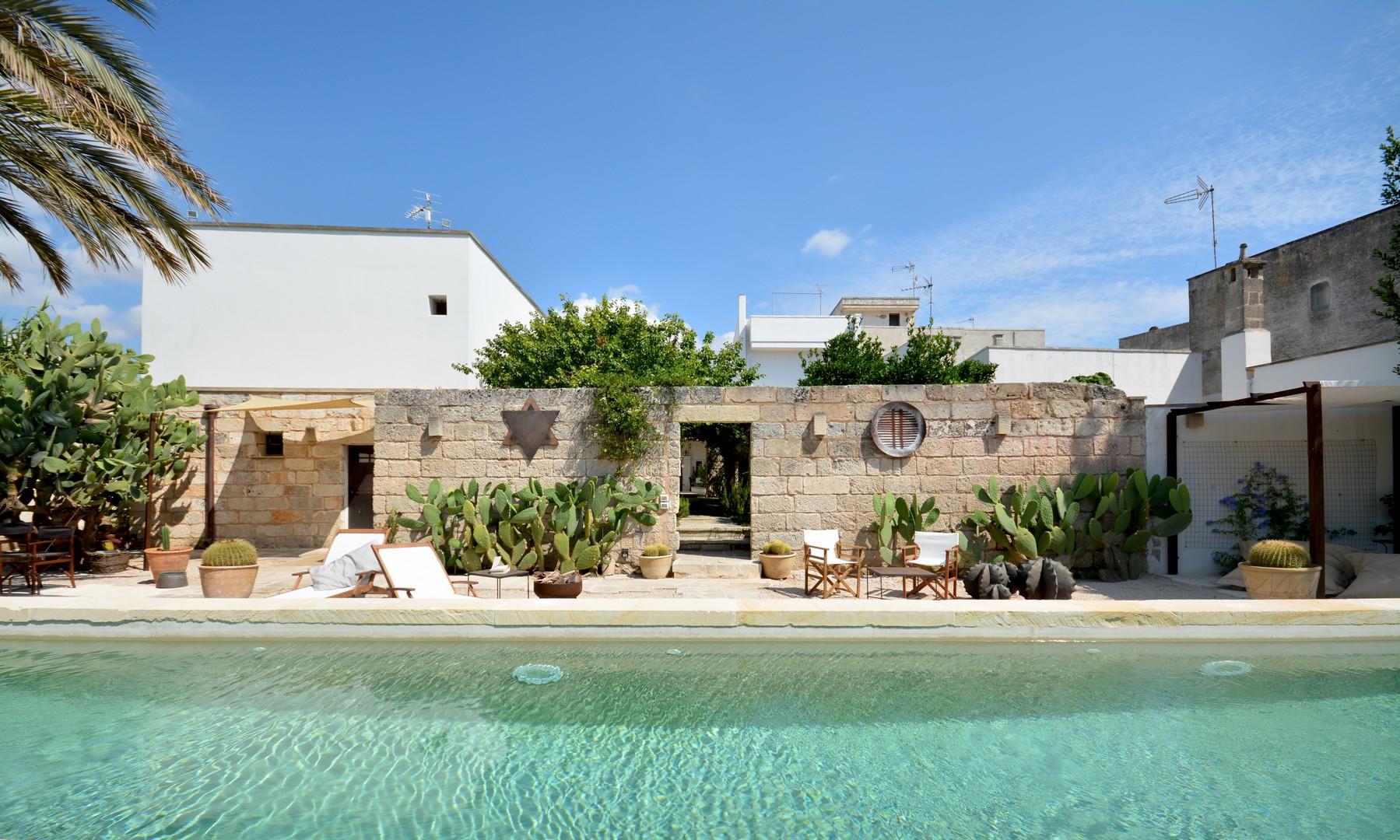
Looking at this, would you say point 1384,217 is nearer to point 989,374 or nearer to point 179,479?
point 989,374

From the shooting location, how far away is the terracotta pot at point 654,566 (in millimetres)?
8461

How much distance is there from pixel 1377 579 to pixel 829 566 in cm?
539

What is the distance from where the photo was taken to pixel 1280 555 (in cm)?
637

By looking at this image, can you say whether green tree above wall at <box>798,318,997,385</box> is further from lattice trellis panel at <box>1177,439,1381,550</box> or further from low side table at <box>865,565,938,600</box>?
low side table at <box>865,565,938,600</box>

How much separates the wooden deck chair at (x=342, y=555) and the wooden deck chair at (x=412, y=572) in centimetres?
33

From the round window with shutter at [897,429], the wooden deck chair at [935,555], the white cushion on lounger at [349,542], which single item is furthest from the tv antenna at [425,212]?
the wooden deck chair at [935,555]

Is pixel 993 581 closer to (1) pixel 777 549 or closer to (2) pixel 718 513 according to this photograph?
(1) pixel 777 549

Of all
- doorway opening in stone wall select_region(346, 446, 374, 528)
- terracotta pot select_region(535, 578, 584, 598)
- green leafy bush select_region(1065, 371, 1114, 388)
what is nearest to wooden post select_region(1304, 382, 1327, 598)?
terracotta pot select_region(535, 578, 584, 598)

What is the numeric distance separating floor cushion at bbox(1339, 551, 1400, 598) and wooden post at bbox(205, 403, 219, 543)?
15040mm

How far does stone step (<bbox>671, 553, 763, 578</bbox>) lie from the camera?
8656mm

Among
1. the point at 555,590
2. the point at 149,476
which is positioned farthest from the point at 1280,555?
the point at 149,476

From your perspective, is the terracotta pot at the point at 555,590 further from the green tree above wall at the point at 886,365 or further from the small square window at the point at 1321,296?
the small square window at the point at 1321,296

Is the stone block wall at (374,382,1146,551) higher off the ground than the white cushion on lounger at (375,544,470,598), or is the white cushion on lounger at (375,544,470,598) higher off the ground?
the stone block wall at (374,382,1146,551)

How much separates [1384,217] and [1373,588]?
14.1 meters
